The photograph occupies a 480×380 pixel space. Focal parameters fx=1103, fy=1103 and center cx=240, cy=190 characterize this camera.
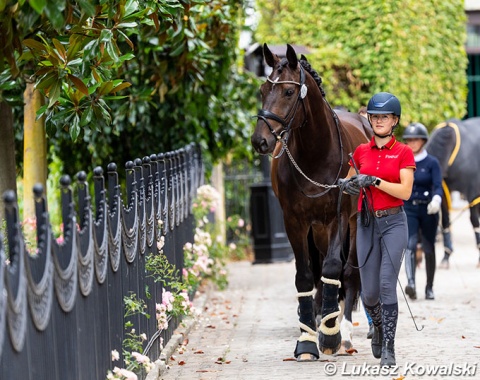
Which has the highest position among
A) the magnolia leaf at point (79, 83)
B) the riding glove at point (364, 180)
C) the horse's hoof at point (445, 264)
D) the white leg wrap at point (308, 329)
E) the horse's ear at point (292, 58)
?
the horse's ear at point (292, 58)

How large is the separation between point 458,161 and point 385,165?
29.8 feet

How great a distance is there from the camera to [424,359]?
850 centimetres

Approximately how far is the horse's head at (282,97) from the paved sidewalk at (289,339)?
181 centimetres

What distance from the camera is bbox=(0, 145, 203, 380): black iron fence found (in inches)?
181

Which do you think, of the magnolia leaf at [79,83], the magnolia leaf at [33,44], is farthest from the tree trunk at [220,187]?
the magnolia leaf at [33,44]

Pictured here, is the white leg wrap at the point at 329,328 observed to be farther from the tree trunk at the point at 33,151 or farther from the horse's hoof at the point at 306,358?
the tree trunk at the point at 33,151

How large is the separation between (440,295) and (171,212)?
451 cm

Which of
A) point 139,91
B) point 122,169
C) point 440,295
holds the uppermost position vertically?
point 139,91

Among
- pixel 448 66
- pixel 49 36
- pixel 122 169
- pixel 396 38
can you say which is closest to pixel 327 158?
pixel 49 36

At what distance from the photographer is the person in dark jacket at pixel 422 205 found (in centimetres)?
1271

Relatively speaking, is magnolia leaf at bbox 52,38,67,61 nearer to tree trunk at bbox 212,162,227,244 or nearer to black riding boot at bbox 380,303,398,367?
black riding boot at bbox 380,303,398,367

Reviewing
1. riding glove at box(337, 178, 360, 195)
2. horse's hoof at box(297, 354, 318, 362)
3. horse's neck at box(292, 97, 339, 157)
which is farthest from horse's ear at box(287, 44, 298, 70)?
horse's hoof at box(297, 354, 318, 362)

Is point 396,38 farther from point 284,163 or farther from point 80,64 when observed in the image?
point 80,64

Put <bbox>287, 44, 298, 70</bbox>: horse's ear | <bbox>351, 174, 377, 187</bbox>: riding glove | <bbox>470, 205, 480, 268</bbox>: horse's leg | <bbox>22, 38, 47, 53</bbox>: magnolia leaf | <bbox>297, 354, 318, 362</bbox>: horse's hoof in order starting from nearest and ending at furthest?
<bbox>22, 38, 47, 53</bbox>: magnolia leaf < <bbox>351, 174, 377, 187</bbox>: riding glove < <bbox>287, 44, 298, 70</bbox>: horse's ear < <bbox>297, 354, 318, 362</bbox>: horse's hoof < <bbox>470, 205, 480, 268</bbox>: horse's leg
